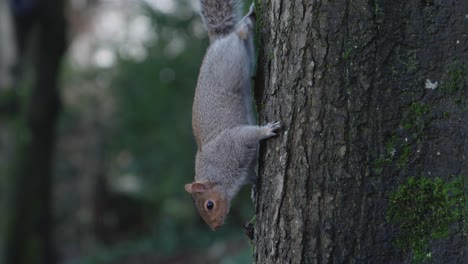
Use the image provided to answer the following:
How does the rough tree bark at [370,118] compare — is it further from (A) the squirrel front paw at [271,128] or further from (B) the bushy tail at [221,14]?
(B) the bushy tail at [221,14]

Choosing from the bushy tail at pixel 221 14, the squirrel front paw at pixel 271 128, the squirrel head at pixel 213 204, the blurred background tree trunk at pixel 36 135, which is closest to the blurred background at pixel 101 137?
the blurred background tree trunk at pixel 36 135

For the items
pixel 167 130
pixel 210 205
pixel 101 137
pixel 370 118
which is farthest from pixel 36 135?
pixel 370 118

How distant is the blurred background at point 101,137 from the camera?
662 centimetres

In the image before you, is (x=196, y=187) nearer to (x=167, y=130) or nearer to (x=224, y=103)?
(x=224, y=103)

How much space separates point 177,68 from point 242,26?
541 centimetres

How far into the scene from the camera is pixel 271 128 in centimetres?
212

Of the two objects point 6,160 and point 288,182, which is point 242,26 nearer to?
point 288,182

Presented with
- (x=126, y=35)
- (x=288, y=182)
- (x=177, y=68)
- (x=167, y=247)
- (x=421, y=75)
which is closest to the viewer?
(x=421, y=75)

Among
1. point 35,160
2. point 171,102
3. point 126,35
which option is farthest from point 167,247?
point 126,35

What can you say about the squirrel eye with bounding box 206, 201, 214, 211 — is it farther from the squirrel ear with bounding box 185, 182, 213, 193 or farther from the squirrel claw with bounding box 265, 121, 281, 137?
the squirrel claw with bounding box 265, 121, 281, 137

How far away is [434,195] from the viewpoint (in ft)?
5.92

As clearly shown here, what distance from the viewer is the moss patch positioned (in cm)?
179

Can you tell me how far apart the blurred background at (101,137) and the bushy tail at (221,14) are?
2.60m

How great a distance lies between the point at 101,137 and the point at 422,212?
10.2 meters
